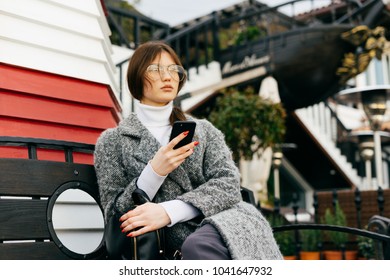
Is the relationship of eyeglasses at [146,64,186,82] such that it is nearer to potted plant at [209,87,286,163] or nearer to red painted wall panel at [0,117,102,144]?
red painted wall panel at [0,117,102,144]

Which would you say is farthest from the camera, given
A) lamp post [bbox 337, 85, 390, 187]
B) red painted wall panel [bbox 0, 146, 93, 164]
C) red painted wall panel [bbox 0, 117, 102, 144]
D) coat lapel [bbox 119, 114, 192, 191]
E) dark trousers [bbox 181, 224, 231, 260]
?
lamp post [bbox 337, 85, 390, 187]

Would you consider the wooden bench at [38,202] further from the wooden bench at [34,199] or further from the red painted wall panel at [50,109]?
the red painted wall panel at [50,109]

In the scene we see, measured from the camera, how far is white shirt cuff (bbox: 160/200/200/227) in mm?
1553

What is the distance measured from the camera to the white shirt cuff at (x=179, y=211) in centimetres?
155

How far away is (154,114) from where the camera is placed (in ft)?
5.85

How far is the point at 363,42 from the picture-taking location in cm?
830

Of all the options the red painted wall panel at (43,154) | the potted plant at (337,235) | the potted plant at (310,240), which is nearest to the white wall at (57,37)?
the red painted wall panel at (43,154)

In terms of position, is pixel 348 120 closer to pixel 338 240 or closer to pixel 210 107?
pixel 210 107

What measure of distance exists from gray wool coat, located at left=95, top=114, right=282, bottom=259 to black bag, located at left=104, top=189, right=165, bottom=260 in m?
0.06

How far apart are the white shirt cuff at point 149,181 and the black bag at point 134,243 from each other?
40 mm

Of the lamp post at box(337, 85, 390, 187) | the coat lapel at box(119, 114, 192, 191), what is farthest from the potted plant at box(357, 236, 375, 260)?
the coat lapel at box(119, 114, 192, 191)

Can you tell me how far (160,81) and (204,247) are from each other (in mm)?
597

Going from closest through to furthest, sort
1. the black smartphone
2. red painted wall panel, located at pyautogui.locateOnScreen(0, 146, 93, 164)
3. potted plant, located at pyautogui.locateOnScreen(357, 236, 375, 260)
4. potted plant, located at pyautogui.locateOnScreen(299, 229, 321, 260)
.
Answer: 1. the black smartphone
2. red painted wall panel, located at pyautogui.locateOnScreen(0, 146, 93, 164)
3. potted plant, located at pyautogui.locateOnScreen(357, 236, 375, 260)
4. potted plant, located at pyautogui.locateOnScreen(299, 229, 321, 260)

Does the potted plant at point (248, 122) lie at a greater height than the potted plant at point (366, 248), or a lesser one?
greater
